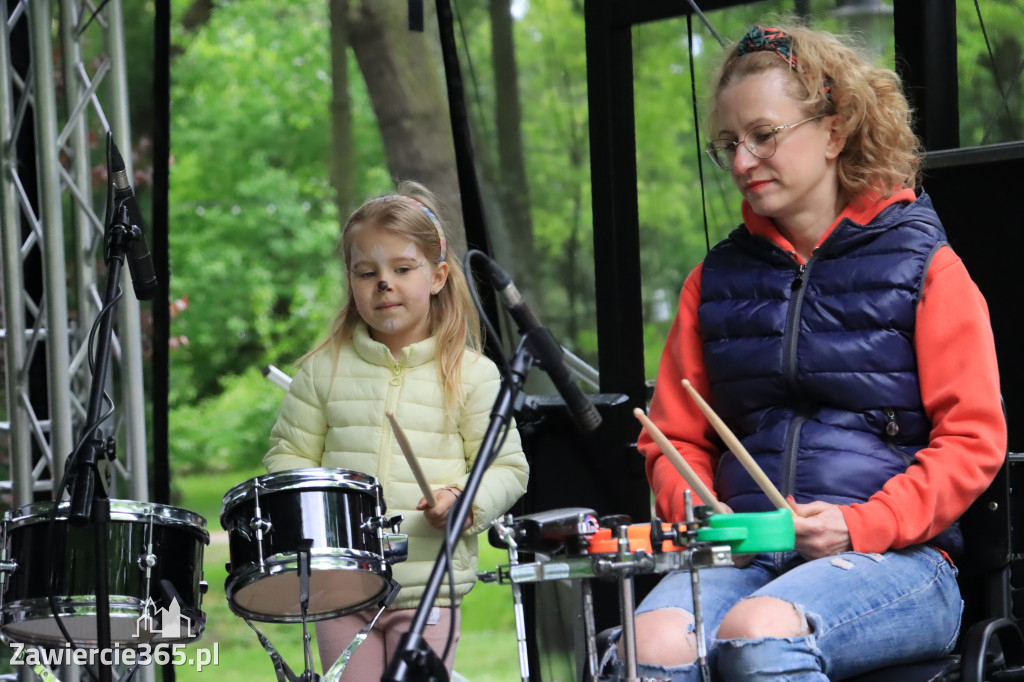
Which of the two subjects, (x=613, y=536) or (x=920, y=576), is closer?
(x=613, y=536)

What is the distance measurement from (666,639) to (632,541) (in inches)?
13.3

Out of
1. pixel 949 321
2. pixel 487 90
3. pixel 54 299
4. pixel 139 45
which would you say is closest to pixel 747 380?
pixel 949 321

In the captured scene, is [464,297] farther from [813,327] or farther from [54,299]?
[54,299]

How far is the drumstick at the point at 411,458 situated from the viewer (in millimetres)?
1909

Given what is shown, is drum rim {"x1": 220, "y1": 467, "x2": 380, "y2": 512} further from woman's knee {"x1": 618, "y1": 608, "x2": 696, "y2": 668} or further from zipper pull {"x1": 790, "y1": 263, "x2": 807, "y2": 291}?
zipper pull {"x1": 790, "y1": 263, "x2": 807, "y2": 291}

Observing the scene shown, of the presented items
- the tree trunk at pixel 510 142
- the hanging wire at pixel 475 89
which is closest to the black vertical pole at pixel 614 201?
the tree trunk at pixel 510 142

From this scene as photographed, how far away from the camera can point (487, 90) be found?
3674 millimetres

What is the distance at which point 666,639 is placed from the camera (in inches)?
73.2

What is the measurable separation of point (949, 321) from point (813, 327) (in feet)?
0.75

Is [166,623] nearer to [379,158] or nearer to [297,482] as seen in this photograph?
[297,482]

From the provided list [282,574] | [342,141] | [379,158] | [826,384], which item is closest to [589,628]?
[826,384]

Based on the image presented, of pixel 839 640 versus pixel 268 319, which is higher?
pixel 268 319

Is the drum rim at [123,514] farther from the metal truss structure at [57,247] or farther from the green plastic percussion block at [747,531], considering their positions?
the green plastic percussion block at [747,531]

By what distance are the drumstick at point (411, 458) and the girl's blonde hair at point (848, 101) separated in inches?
34.0
